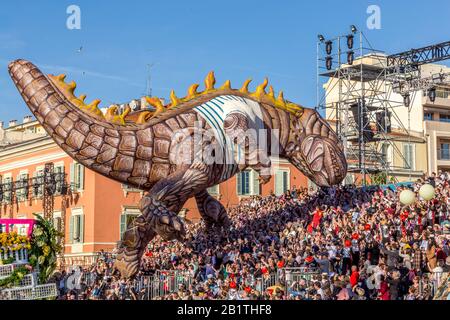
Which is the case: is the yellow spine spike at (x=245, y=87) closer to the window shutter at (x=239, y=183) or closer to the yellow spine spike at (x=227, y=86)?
the yellow spine spike at (x=227, y=86)

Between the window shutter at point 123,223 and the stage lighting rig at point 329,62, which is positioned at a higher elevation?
the stage lighting rig at point 329,62

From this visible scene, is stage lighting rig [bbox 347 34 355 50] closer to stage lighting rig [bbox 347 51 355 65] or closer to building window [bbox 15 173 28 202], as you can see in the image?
stage lighting rig [bbox 347 51 355 65]

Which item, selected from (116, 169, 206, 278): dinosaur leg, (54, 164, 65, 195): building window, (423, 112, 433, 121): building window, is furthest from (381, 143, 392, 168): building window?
(116, 169, 206, 278): dinosaur leg

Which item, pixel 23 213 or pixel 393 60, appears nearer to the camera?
pixel 393 60

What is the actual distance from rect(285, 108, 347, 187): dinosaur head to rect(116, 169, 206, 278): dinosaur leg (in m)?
3.78

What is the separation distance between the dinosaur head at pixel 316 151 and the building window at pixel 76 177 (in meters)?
18.0

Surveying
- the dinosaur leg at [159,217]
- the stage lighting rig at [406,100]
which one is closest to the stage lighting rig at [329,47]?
the stage lighting rig at [406,100]

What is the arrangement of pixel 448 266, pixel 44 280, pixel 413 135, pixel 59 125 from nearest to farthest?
pixel 448 266
pixel 44 280
pixel 59 125
pixel 413 135

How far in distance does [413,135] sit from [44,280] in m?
40.1

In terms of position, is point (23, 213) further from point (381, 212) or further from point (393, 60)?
point (381, 212)

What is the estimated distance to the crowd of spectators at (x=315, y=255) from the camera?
19.8m

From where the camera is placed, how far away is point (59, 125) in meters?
25.0

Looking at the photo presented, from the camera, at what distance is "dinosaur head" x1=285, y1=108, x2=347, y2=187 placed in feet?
87.7
